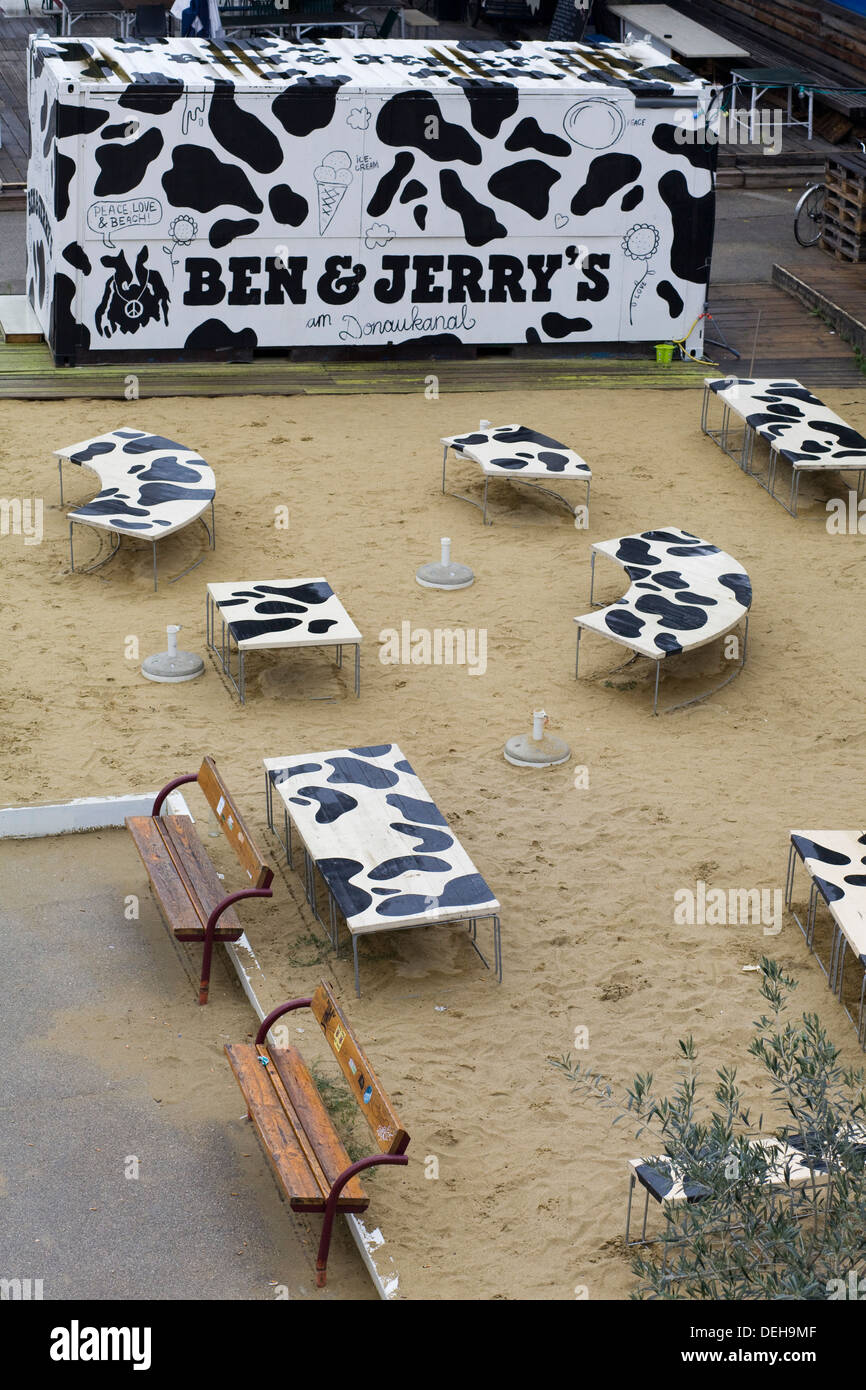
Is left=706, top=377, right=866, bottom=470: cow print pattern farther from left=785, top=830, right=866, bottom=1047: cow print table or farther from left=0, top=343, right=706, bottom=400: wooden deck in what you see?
left=785, top=830, right=866, bottom=1047: cow print table

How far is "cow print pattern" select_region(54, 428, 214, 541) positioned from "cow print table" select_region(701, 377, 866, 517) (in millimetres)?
4755

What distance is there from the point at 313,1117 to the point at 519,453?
7.68 metres

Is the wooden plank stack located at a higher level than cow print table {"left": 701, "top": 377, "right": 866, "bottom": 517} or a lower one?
higher

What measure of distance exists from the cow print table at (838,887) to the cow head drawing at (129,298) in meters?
9.70

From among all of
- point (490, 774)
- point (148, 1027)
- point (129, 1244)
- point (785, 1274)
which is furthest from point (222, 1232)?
point (490, 774)

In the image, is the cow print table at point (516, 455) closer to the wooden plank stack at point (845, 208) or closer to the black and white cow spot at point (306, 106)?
the black and white cow spot at point (306, 106)

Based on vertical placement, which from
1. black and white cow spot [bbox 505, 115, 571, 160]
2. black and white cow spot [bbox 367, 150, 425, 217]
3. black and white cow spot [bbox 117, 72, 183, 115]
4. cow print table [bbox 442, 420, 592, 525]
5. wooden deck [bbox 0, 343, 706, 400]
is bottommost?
wooden deck [bbox 0, 343, 706, 400]

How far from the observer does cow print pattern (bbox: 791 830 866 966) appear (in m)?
8.69

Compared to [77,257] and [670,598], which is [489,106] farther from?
[670,598]

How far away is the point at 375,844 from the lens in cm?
926

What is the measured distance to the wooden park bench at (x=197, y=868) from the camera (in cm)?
879

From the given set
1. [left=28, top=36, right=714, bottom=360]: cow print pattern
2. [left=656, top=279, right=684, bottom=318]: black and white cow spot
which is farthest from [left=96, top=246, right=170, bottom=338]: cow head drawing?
[left=656, top=279, right=684, bottom=318]: black and white cow spot

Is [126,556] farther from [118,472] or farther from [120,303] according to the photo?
[120,303]

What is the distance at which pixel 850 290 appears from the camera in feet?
65.3
